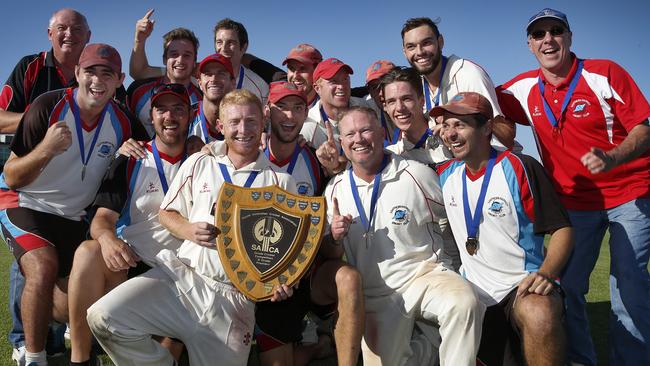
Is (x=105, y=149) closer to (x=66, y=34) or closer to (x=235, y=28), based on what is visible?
(x=66, y=34)

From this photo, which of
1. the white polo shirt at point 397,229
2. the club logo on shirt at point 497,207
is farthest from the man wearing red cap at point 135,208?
the club logo on shirt at point 497,207

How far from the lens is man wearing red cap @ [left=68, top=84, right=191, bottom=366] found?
4.01m

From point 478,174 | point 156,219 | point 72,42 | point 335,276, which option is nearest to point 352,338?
point 335,276

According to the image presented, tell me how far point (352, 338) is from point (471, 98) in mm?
2007

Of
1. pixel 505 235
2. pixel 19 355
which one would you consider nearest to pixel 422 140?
pixel 505 235

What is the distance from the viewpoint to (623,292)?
14.6ft

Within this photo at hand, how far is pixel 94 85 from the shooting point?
4738 mm

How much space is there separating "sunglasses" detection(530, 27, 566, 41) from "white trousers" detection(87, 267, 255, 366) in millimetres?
3355

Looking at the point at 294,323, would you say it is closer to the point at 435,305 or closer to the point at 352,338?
the point at 352,338

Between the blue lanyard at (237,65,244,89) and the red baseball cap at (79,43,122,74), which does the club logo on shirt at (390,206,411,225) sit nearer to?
the red baseball cap at (79,43,122,74)

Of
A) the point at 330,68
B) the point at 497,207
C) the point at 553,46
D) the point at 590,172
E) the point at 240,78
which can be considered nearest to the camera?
the point at 497,207

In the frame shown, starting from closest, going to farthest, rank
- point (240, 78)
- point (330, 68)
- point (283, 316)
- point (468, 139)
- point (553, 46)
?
1. point (468, 139)
2. point (283, 316)
3. point (553, 46)
4. point (330, 68)
5. point (240, 78)

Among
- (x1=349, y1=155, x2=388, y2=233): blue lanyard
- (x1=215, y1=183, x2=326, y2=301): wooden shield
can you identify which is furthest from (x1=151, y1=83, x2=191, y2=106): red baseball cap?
(x1=349, y1=155, x2=388, y2=233): blue lanyard

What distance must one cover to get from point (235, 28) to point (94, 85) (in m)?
2.35
